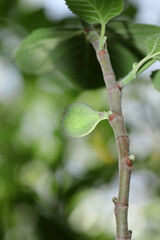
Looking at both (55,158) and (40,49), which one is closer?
(40,49)

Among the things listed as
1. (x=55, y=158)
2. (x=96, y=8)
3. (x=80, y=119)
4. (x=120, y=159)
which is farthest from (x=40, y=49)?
(x=55, y=158)

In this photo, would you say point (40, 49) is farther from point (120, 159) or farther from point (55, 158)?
point (55, 158)

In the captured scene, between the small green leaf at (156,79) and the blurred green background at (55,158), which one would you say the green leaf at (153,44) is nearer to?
the small green leaf at (156,79)

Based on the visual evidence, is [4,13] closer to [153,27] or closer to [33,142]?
[33,142]

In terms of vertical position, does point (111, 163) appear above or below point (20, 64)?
above

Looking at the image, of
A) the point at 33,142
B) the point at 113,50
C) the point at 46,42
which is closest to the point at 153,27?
the point at 113,50

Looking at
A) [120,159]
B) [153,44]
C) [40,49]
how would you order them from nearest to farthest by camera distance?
[120,159], [153,44], [40,49]

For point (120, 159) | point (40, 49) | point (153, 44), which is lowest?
point (120, 159)

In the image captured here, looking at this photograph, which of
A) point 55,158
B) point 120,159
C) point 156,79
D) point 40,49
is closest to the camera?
point 120,159
